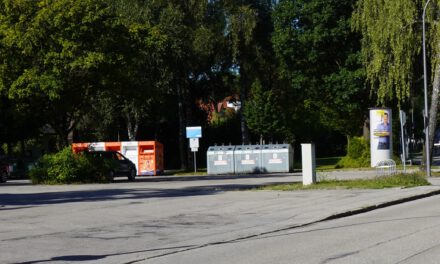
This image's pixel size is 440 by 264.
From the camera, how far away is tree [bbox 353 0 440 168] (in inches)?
1252

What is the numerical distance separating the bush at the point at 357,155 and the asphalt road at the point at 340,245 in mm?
Answer: 33830

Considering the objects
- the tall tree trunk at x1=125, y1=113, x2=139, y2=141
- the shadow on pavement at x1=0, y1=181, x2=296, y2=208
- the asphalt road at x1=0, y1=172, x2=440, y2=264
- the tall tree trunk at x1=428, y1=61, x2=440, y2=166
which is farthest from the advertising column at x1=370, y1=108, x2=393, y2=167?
the tall tree trunk at x1=125, y1=113, x2=139, y2=141

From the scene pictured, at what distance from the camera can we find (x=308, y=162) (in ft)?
86.9

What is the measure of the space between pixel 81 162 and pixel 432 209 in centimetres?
2042

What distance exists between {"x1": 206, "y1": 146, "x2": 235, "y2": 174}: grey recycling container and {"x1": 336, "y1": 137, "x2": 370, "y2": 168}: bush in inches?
313

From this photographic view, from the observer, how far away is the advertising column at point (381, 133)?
146ft

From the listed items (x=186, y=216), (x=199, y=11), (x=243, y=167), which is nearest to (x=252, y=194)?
(x=186, y=216)

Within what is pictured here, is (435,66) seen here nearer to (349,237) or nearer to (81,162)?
(81,162)

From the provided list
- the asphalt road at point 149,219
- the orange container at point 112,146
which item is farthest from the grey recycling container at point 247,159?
the asphalt road at point 149,219

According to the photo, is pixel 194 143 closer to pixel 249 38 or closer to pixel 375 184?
pixel 249 38

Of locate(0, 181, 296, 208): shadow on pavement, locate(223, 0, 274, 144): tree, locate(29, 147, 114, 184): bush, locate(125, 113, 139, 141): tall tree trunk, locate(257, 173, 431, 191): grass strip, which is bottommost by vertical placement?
locate(0, 181, 296, 208): shadow on pavement

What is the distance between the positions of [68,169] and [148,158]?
653 inches

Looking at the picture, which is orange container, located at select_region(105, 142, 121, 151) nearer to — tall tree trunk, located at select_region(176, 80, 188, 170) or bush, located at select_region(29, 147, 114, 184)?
tall tree trunk, located at select_region(176, 80, 188, 170)

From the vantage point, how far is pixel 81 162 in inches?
1347
